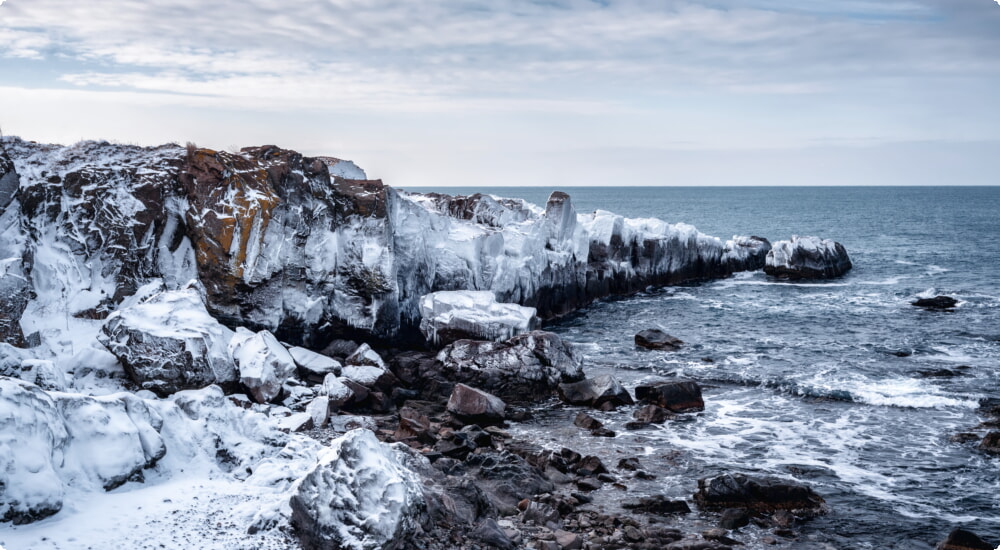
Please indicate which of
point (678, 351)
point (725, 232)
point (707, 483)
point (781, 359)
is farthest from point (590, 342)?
point (725, 232)

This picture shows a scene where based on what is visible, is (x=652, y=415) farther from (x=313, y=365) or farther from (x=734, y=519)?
(x=313, y=365)

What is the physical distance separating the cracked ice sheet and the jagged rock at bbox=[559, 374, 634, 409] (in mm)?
14978

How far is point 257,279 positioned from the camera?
28.6 meters

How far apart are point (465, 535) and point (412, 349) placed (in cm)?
1929

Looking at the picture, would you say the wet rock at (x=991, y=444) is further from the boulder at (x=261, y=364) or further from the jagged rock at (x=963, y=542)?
the boulder at (x=261, y=364)

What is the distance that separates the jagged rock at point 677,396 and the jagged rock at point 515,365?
3.39 meters

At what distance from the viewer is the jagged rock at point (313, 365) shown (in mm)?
26016

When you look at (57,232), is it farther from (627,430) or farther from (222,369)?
(627,430)

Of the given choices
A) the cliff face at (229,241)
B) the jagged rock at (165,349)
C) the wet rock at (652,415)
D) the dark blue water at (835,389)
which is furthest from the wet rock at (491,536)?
the cliff face at (229,241)

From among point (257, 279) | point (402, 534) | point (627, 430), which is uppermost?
point (257, 279)

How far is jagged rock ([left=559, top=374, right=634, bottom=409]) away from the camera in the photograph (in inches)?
1009

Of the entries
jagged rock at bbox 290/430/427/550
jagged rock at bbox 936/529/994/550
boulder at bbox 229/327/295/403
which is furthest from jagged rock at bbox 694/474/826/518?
boulder at bbox 229/327/295/403

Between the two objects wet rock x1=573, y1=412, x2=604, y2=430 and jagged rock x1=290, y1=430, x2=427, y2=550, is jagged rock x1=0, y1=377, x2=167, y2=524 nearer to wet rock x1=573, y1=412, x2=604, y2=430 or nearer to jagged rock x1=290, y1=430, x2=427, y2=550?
jagged rock x1=290, y1=430, x2=427, y2=550

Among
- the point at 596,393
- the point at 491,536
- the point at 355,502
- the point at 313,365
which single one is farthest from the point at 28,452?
the point at 596,393
